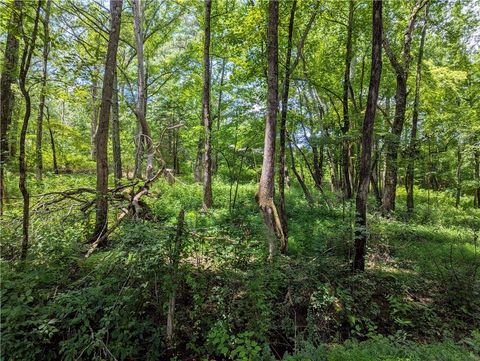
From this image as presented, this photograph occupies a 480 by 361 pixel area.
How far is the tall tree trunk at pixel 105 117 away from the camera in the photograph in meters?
5.45

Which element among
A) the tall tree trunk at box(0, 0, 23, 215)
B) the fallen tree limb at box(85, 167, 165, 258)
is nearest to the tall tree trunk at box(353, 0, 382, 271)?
the fallen tree limb at box(85, 167, 165, 258)

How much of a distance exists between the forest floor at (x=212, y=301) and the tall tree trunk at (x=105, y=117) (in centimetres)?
31

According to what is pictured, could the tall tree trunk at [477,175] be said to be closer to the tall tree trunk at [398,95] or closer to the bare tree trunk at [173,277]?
the tall tree trunk at [398,95]

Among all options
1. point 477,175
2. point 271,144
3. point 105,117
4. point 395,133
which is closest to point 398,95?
point 395,133

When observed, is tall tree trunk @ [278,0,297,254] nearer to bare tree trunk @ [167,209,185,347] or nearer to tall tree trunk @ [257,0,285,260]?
tall tree trunk @ [257,0,285,260]

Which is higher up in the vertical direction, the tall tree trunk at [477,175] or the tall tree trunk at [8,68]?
the tall tree trunk at [8,68]

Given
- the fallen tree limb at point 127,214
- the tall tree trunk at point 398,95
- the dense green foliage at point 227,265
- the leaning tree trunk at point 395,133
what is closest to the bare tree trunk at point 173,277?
the dense green foliage at point 227,265

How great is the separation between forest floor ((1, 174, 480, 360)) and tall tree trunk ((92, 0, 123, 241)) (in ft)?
1.02

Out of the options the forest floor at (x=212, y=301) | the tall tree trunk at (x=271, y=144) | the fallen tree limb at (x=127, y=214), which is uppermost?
the tall tree trunk at (x=271, y=144)

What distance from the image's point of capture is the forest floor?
309cm

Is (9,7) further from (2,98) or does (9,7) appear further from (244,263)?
(244,263)

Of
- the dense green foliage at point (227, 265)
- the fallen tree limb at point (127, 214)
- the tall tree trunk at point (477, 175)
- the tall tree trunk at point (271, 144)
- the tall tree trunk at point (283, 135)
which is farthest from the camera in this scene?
the tall tree trunk at point (477, 175)

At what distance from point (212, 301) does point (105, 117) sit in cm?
414

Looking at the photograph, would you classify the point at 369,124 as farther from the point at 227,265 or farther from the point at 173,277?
the point at 173,277
